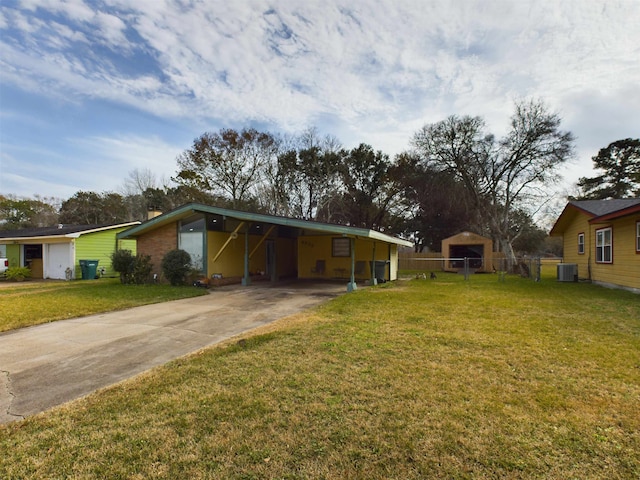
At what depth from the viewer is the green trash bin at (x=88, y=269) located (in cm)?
1601

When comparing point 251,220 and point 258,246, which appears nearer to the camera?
point 251,220

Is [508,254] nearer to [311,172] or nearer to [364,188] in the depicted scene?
[364,188]

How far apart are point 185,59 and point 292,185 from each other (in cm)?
1781

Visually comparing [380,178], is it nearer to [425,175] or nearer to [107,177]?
[425,175]

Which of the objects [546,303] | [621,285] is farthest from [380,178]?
[546,303]

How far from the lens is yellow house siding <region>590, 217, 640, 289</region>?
34.6ft

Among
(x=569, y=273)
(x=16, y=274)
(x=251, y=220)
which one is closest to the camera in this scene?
(x=251, y=220)

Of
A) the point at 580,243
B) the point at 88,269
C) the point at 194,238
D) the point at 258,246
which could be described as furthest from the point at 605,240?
the point at 88,269

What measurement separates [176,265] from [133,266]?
85.1 inches

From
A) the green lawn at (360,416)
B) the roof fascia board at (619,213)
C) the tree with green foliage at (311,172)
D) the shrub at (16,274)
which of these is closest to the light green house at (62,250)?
the shrub at (16,274)

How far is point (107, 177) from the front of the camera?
3212 centimetres

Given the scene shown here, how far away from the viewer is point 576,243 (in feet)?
52.4

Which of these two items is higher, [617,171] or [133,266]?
[617,171]

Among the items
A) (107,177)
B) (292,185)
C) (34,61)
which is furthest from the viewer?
(107,177)
